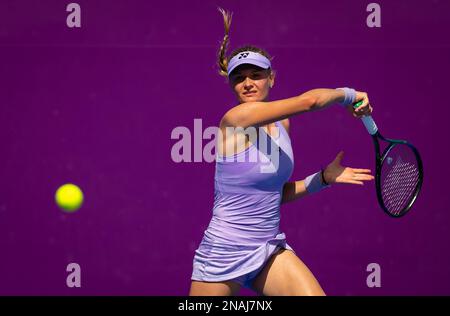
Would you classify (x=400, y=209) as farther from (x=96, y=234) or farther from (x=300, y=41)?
(x=96, y=234)

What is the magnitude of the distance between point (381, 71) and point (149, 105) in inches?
52.8

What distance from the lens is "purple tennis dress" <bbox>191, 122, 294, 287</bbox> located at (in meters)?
3.06

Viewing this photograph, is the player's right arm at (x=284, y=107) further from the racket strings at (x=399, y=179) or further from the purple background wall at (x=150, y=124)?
the purple background wall at (x=150, y=124)

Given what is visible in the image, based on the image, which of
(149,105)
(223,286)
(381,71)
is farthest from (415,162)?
(149,105)

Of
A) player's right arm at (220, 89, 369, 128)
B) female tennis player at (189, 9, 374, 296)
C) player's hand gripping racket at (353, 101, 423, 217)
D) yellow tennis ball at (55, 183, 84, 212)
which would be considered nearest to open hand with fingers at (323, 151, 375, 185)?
female tennis player at (189, 9, 374, 296)

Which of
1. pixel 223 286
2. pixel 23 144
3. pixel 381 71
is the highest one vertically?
pixel 381 71

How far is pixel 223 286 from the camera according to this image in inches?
121

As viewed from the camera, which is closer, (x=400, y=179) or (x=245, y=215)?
(x=245, y=215)

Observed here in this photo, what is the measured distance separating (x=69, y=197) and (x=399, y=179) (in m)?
2.03

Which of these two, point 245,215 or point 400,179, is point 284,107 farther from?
point 400,179

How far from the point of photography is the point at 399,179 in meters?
3.51

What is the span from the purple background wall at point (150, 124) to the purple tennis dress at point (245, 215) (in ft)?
5.47

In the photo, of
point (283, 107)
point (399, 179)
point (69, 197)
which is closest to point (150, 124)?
point (69, 197)

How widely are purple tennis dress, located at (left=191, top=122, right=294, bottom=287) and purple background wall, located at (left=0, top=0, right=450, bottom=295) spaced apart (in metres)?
1.67
